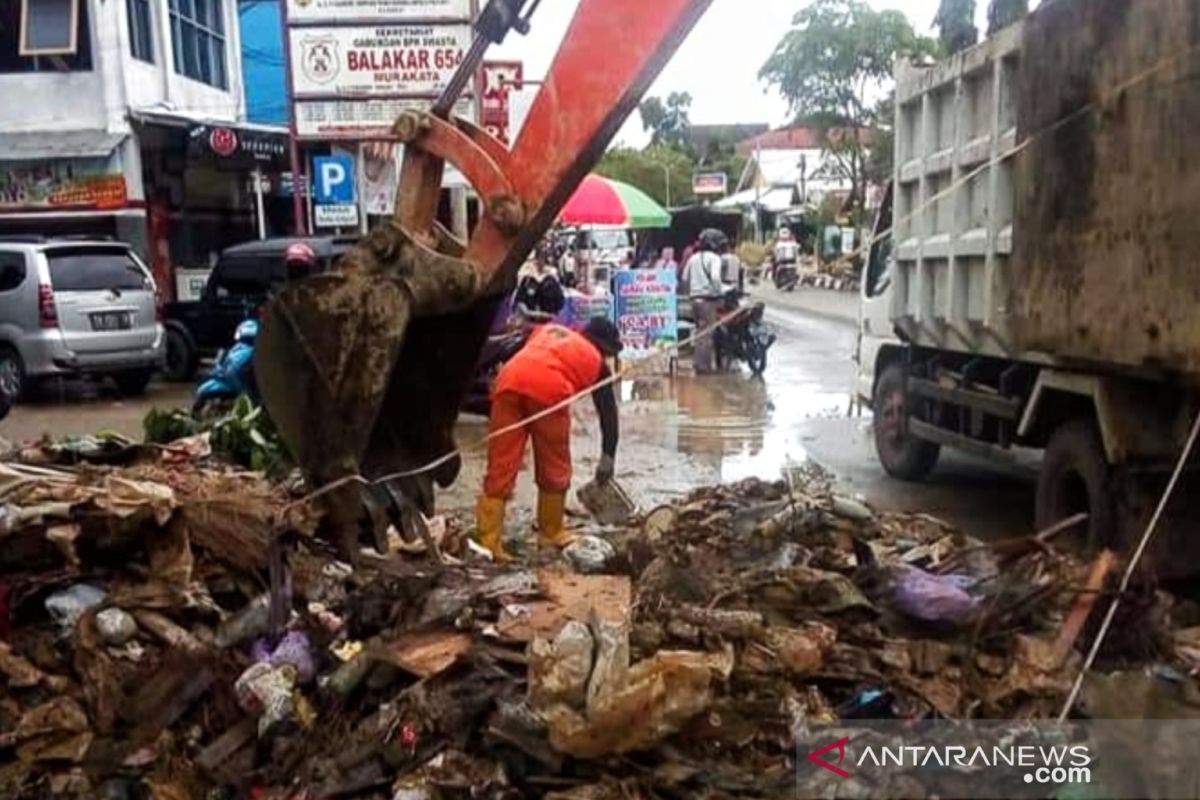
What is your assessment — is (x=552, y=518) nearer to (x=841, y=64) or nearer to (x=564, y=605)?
(x=564, y=605)

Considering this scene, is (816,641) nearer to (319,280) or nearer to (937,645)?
(937,645)

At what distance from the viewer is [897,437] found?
29.9ft

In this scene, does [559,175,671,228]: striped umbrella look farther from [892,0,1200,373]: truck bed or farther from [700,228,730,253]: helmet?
[892,0,1200,373]: truck bed

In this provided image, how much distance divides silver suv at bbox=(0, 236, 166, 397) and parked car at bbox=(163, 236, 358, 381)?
1122 millimetres

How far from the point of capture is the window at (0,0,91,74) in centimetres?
1736

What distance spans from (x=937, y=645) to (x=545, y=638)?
Answer: 4.06 ft

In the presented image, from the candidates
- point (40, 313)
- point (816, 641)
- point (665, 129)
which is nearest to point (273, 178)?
point (40, 313)

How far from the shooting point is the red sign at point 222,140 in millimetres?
18391

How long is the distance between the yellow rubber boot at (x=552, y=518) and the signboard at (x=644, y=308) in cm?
860

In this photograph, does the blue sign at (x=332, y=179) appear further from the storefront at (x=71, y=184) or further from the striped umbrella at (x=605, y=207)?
the storefront at (x=71, y=184)

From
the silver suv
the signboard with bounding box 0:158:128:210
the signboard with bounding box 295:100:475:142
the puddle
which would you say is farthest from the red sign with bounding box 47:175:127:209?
the puddle

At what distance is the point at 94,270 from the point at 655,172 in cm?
4384

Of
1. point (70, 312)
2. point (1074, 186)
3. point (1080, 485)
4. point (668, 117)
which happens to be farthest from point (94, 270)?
point (668, 117)

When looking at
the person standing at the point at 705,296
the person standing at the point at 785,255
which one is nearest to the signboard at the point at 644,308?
the person standing at the point at 705,296
